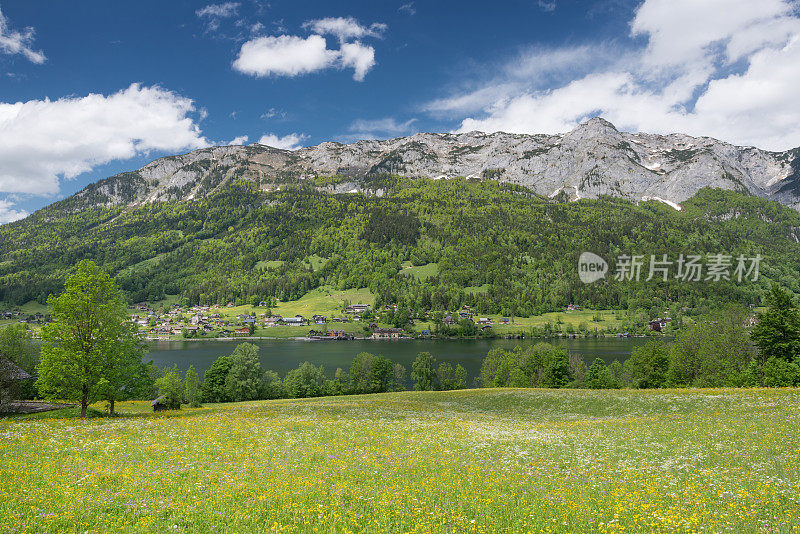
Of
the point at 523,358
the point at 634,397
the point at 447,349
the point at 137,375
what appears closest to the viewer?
the point at 137,375

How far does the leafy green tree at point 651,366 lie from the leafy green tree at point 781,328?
64.5 feet

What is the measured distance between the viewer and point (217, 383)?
277 feet

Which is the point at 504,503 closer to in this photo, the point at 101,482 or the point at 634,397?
the point at 101,482

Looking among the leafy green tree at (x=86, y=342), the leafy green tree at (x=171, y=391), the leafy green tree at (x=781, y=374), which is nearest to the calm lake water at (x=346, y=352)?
the leafy green tree at (x=171, y=391)

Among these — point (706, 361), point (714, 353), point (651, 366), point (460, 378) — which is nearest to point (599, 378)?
point (651, 366)

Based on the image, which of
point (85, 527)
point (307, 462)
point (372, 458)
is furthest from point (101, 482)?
point (372, 458)

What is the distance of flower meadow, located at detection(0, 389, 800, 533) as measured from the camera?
9977mm

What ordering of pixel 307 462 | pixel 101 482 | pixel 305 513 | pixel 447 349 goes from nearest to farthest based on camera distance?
1. pixel 305 513
2. pixel 101 482
3. pixel 307 462
4. pixel 447 349

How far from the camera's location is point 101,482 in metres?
13.3

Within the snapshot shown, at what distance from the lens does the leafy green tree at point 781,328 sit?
54438 mm

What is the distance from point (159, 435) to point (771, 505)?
28.0 meters

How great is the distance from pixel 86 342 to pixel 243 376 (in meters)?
54.8

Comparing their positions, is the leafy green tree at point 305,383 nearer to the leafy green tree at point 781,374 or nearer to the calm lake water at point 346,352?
the calm lake water at point 346,352

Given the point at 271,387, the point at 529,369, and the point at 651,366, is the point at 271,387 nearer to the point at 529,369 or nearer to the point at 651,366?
the point at 529,369
